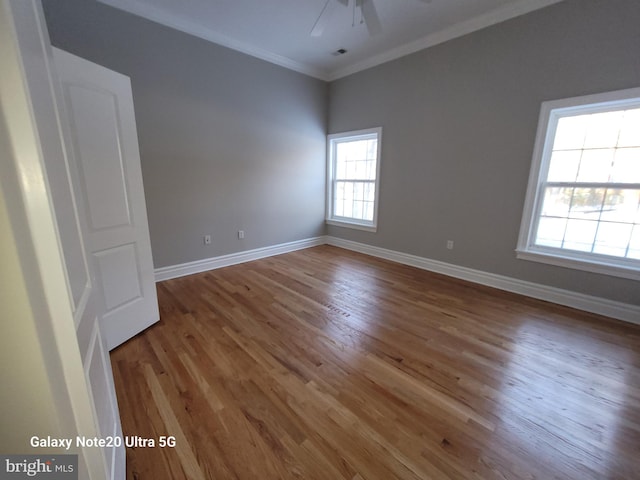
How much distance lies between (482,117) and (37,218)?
3.81 meters

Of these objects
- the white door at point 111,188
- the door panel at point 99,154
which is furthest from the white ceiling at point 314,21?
the door panel at point 99,154

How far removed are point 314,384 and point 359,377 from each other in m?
0.30

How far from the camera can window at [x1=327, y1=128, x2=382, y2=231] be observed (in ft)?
14.2

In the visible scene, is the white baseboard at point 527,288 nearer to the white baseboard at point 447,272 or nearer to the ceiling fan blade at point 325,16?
the white baseboard at point 447,272

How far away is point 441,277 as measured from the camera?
3.52 m

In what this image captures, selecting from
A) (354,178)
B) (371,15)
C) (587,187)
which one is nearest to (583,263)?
(587,187)

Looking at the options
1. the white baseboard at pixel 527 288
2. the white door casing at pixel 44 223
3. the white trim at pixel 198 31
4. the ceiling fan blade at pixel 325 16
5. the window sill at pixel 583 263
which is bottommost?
the white baseboard at pixel 527 288

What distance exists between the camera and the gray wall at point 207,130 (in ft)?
8.80

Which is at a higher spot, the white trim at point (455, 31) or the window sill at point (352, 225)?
the white trim at point (455, 31)

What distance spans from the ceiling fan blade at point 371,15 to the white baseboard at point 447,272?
2.82 meters

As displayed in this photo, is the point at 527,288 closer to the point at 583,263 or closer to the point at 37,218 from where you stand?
the point at 583,263

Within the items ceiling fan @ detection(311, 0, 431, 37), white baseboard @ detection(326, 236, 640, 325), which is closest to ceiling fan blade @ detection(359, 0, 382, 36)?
ceiling fan @ detection(311, 0, 431, 37)

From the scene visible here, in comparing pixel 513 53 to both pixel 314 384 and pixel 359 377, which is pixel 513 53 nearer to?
pixel 359 377

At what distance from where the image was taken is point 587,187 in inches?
102
